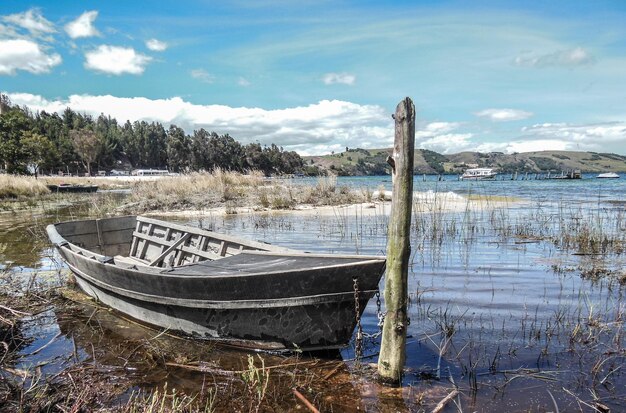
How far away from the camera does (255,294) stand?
4715 mm

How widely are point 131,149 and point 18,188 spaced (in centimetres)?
8707

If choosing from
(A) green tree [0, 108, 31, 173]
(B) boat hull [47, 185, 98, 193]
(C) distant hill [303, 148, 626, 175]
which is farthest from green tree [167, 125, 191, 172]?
(B) boat hull [47, 185, 98, 193]

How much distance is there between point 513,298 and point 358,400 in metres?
4.02

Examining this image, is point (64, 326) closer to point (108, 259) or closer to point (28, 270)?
point (108, 259)

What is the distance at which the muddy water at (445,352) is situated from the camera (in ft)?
13.6

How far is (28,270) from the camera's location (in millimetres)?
9617

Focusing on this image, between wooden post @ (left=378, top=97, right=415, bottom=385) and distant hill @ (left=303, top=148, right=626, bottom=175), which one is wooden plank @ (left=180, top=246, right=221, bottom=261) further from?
distant hill @ (left=303, top=148, right=626, bottom=175)

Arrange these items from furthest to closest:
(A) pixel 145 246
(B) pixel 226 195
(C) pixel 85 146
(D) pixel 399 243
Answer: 1. (C) pixel 85 146
2. (B) pixel 226 195
3. (A) pixel 145 246
4. (D) pixel 399 243

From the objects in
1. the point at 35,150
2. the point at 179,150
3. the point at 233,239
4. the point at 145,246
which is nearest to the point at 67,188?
the point at 35,150

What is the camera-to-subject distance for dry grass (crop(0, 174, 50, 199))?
30.2 m

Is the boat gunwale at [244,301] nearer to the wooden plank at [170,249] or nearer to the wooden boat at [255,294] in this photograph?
the wooden boat at [255,294]

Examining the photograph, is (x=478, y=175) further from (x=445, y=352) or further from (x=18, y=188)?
(x=445, y=352)

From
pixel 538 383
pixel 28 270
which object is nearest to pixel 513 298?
pixel 538 383

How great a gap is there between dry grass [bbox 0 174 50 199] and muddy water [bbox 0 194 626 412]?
84.1 ft
